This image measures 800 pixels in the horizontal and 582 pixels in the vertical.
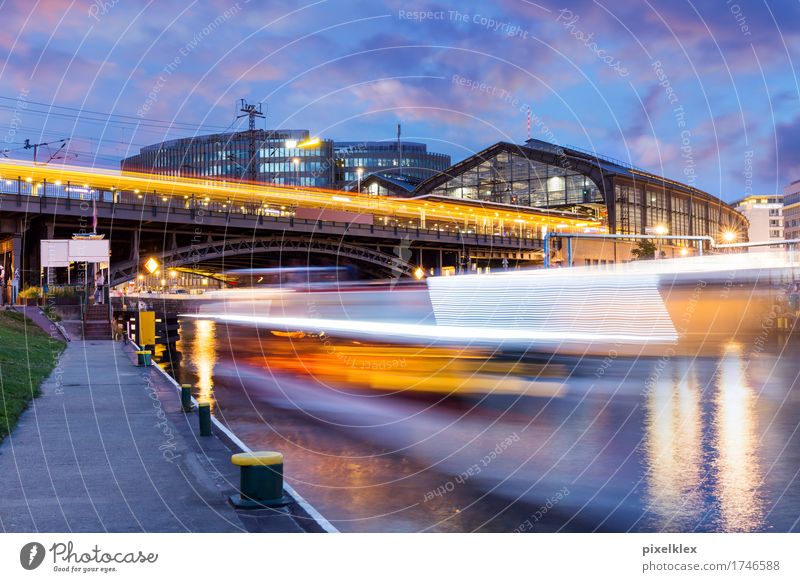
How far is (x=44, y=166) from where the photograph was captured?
49.9 meters

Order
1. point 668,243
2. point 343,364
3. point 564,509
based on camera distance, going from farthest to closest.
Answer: point 668,243 → point 343,364 → point 564,509

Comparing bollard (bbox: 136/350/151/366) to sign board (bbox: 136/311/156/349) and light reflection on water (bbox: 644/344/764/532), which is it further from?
light reflection on water (bbox: 644/344/764/532)

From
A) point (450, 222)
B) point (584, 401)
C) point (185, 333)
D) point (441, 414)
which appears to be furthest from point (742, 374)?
point (450, 222)

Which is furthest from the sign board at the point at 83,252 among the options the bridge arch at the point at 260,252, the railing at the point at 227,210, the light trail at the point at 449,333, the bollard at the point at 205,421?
the bollard at the point at 205,421

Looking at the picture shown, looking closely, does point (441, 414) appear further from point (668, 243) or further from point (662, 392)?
point (668, 243)

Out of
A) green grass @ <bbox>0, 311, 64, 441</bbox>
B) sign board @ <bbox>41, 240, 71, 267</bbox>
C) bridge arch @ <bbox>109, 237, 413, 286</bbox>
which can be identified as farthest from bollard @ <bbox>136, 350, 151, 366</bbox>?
bridge arch @ <bbox>109, 237, 413, 286</bbox>

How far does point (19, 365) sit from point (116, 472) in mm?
11222

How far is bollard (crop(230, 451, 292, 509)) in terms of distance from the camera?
Answer: 7.13 metres

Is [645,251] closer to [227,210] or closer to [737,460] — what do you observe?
[227,210]

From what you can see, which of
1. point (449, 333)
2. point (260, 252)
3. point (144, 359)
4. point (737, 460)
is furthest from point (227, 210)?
point (737, 460)

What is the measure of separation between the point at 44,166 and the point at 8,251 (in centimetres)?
818

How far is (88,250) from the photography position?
1444 inches

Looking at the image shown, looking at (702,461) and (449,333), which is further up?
(449,333)

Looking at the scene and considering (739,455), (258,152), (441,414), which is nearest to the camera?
(739,455)
